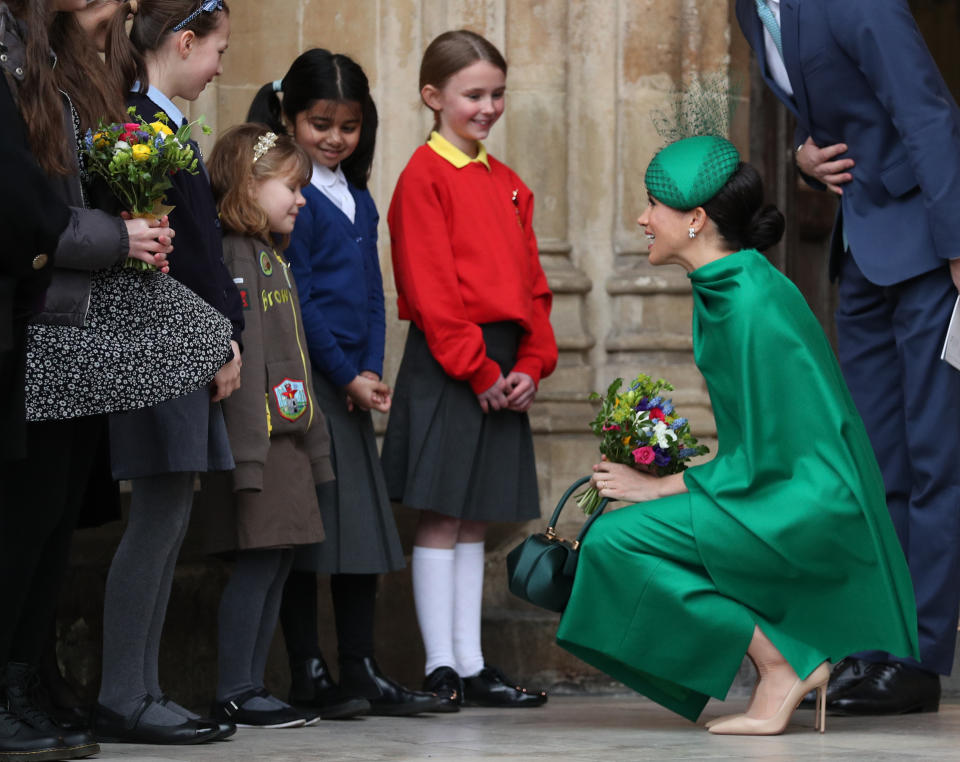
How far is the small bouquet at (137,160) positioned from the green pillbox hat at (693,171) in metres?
1.23

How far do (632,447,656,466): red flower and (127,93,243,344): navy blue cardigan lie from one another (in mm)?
989

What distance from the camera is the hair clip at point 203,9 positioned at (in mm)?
4023

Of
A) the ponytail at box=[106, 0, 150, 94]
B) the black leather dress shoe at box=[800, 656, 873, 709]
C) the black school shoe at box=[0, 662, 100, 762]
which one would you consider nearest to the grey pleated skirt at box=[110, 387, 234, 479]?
the black school shoe at box=[0, 662, 100, 762]

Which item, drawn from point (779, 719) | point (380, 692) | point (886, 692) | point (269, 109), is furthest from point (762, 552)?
point (269, 109)

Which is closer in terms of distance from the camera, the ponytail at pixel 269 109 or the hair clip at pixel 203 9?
the hair clip at pixel 203 9

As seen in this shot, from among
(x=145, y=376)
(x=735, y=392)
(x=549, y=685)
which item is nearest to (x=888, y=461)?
(x=735, y=392)

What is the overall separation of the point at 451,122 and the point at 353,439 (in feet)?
3.33

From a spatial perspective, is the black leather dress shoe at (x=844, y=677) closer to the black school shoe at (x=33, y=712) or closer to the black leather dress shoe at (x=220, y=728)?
the black leather dress shoe at (x=220, y=728)

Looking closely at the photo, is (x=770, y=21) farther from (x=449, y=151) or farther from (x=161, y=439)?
(x=161, y=439)

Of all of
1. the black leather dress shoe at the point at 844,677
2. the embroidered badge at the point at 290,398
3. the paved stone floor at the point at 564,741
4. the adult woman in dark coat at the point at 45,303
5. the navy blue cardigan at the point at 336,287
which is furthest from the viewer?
the navy blue cardigan at the point at 336,287

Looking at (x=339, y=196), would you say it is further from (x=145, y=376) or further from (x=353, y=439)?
(x=145, y=376)

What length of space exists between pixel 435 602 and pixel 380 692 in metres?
0.41

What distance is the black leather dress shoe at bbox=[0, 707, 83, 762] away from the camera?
3.30m

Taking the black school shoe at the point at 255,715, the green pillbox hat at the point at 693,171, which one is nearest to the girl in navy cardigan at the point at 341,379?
the black school shoe at the point at 255,715
